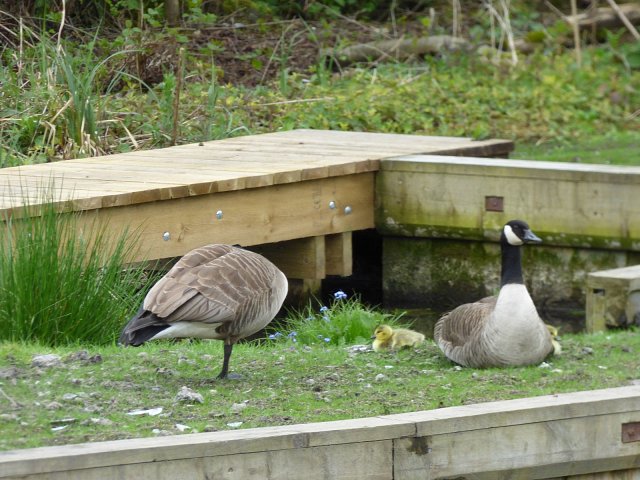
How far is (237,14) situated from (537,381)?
12.1 meters

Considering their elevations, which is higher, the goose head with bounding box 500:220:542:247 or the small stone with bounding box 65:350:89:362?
the goose head with bounding box 500:220:542:247

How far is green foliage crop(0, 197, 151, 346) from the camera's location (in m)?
7.53

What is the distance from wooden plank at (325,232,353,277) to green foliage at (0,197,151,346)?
3762 mm

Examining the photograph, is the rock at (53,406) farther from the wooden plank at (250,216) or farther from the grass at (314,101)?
the grass at (314,101)

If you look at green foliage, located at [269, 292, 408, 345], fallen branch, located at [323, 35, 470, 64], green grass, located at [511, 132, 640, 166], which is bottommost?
green foliage, located at [269, 292, 408, 345]

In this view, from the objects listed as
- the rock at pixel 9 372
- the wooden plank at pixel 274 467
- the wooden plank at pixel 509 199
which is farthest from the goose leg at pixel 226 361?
the wooden plank at pixel 509 199

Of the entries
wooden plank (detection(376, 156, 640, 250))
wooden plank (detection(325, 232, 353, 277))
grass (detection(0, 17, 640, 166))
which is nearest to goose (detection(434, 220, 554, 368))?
wooden plank (detection(376, 156, 640, 250))

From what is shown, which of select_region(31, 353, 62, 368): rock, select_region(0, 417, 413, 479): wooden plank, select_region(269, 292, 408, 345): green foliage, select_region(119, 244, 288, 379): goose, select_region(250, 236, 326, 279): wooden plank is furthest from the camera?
select_region(250, 236, 326, 279): wooden plank

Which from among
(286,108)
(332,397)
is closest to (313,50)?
(286,108)

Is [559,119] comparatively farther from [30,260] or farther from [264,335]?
[30,260]

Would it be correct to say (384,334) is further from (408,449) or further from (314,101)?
(314,101)

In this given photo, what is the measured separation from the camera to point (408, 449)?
5.51m

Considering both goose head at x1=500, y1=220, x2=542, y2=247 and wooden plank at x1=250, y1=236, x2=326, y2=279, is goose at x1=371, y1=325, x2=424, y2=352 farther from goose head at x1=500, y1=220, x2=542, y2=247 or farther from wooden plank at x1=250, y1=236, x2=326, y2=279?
wooden plank at x1=250, y1=236, x2=326, y2=279

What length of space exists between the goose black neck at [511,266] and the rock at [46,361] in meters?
2.55
